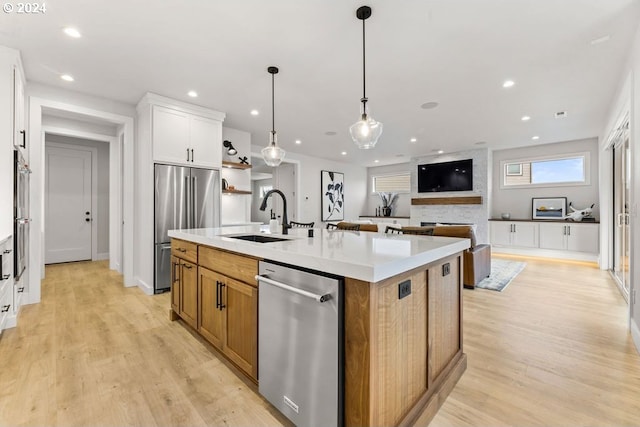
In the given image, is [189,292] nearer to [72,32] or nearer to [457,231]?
[72,32]

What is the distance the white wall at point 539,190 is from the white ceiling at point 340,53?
198 centimetres

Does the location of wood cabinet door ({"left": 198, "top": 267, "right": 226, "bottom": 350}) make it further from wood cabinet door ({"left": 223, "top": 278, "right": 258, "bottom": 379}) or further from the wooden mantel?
the wooden mantel

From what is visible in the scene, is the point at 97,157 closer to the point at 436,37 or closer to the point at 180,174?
the point at 180,174

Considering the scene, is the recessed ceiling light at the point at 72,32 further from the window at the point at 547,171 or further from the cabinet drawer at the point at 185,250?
the window at the point at 547,171

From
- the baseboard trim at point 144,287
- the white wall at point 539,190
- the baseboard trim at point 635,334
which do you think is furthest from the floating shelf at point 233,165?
the white wall at point 539,190

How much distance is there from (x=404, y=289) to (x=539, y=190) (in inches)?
286

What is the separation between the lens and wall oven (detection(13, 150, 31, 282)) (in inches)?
104

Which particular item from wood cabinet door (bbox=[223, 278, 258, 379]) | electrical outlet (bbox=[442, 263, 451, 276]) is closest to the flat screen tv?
electrical outlet (bbox=[442, 263, 451, 276])

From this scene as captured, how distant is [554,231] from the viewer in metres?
6.14

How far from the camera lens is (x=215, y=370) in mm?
1956


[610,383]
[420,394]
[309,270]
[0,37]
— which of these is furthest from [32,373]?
[610,383]

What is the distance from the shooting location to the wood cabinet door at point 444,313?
5.07 ft

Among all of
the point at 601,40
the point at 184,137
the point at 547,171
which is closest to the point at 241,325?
the point at 184,137

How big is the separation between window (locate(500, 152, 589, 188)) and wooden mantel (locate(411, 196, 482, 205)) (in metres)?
0.84
